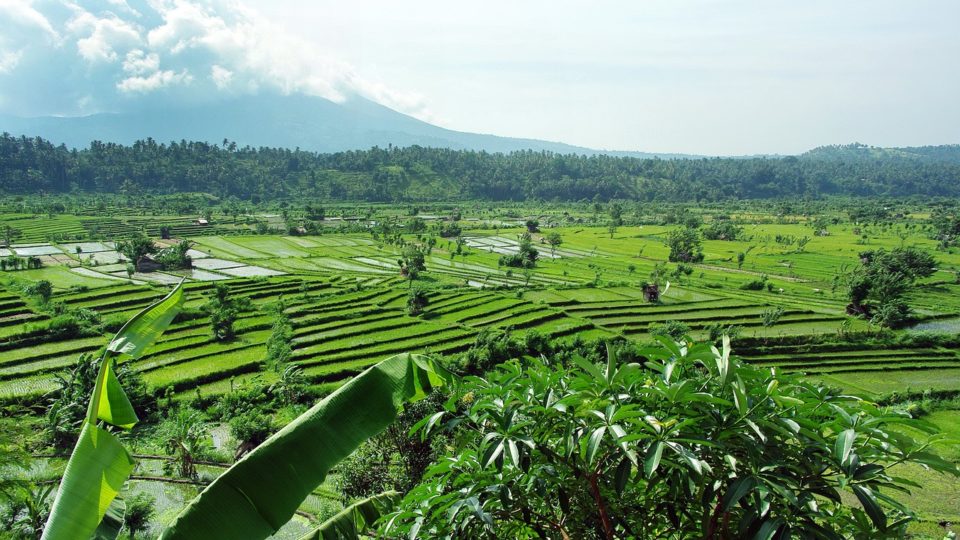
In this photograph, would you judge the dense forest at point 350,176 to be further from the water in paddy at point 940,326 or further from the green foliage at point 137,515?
the green foliage at point 137,515

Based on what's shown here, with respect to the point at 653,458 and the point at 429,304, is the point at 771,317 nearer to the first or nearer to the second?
the point at 429,304

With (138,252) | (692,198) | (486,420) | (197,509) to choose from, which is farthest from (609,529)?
(692,198)

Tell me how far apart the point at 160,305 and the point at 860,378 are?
3920 centimetres

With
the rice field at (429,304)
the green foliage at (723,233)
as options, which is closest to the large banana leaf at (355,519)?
the rice field at (429,304)

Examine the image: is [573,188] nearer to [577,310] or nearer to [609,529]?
[577,310]

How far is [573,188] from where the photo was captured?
174m

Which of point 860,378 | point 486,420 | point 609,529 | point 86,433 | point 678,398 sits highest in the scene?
point 678,398

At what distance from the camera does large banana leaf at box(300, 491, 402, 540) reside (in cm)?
591

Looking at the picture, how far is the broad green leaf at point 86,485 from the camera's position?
356 cm

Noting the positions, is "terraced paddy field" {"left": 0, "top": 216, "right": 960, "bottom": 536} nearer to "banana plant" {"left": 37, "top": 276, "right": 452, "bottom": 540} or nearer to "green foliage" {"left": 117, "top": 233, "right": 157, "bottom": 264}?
"green foliage" {"left": 117, "top": 233, "right": 157, "bottom": 264}

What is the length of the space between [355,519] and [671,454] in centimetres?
422

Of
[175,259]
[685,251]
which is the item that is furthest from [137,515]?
[685,251]

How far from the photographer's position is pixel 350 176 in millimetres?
158625

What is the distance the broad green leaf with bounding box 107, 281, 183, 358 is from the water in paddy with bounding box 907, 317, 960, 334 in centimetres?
4994
